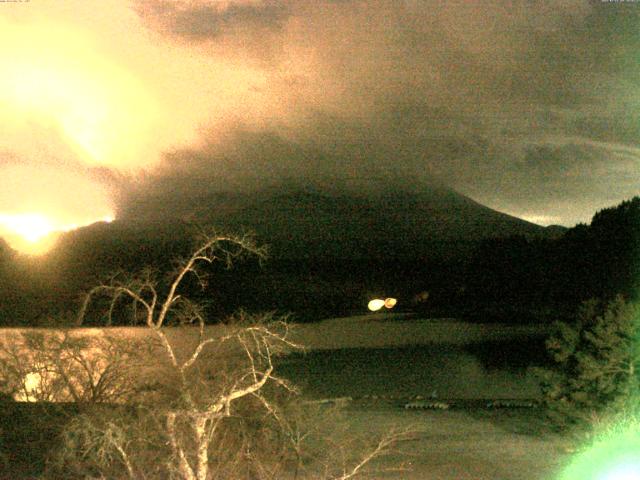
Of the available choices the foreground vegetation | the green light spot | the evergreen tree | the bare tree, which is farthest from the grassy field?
the bare tree

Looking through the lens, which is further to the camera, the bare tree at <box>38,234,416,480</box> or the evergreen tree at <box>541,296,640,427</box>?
Result: the evergreen tree at <box>541,296,640,427</box>

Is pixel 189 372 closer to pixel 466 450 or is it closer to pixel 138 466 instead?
pixel 138 466

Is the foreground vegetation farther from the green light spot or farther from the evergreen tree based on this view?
the evergreen tree

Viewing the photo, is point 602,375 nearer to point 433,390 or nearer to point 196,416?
point 196,416

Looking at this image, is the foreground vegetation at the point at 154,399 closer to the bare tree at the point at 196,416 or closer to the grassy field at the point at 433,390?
the bare tree at the point at 196,416

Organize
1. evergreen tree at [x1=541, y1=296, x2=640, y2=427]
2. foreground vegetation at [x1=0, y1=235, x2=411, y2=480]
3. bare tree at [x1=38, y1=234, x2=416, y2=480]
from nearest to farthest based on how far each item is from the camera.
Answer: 1. bare tree at [x1=38, y1=234, x2=416, y2=480]
2. foreground vegetation at [x1=0, y1=235, x2=411, y2=480]
3. evergreen tree at [x1=541, y1=296, x2=640, y2=427]

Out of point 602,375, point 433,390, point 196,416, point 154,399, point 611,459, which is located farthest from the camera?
point 433,390

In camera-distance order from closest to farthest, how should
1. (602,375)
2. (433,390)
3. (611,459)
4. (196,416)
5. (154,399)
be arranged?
(196,416)
(154,399)
(611,459)
(602,375)
(433,390)

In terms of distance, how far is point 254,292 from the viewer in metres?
75.9

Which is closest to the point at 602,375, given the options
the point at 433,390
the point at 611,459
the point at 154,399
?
the point at 611,459

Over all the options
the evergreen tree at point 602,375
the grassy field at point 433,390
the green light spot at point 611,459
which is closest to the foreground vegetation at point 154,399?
the grassy field at point 433,390

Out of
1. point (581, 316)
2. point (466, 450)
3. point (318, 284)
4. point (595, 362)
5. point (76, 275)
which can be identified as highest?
point (318, 284)

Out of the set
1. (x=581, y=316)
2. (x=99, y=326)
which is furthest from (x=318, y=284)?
(x=99, y=326)

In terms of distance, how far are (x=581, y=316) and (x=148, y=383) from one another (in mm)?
11350
